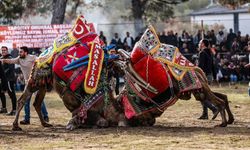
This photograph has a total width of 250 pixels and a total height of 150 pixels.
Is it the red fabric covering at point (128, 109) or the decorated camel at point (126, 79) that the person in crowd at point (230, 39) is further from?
the red fabric covering at point (128, 109)

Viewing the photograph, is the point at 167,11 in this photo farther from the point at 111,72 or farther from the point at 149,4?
the point at 111,72

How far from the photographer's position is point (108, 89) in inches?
604

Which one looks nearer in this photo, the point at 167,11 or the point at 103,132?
the point at 103,132

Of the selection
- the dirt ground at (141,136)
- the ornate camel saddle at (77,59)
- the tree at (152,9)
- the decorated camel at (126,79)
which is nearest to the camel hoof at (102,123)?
the decorated camel at (126,79)

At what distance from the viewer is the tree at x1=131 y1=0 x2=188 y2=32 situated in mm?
43688

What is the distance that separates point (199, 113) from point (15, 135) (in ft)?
19.4

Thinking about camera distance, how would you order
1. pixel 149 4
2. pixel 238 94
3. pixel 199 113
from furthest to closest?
pixel 149 4 < pixel 238 94 < pixel 199 113

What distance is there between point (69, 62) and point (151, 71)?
1612mm

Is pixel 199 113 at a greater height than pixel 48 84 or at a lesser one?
lesser

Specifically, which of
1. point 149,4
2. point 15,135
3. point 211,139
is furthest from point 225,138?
point 149,4

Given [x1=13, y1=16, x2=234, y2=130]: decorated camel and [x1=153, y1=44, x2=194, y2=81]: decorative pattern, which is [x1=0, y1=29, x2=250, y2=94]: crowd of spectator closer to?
[x1=13, y1=16, x2=234, y2=130]: decorated camel

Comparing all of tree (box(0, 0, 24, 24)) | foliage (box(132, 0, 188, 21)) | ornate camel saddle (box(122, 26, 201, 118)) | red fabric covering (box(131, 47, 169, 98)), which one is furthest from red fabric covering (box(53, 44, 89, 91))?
foliage (box(132, 0, 188, 21))

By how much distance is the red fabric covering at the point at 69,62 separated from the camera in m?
15.1

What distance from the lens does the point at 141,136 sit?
13.9 m
